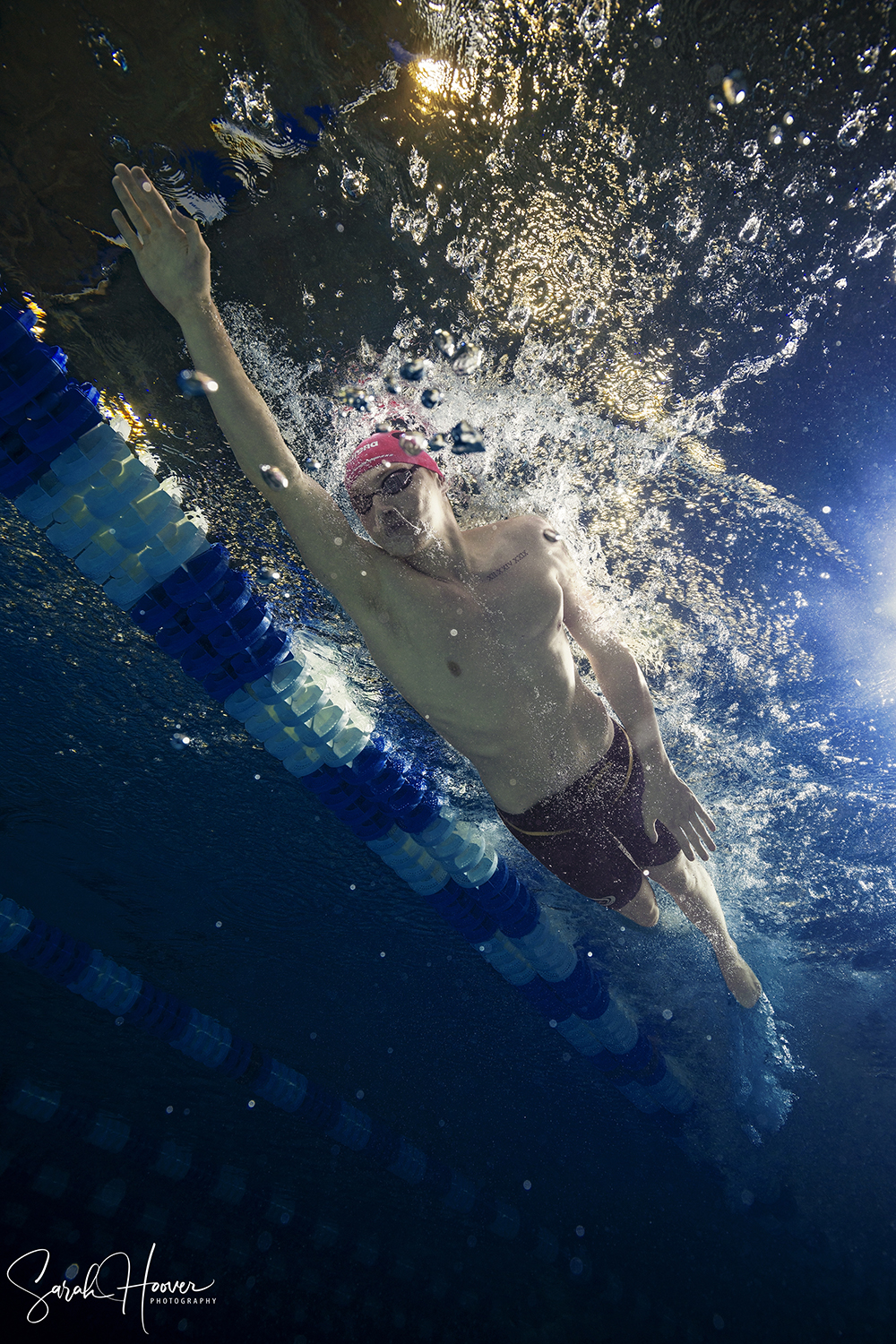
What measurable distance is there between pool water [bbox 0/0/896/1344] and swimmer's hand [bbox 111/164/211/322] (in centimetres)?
23

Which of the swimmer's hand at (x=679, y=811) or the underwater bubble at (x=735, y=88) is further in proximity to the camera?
the swimmer's hand at (x=679, y=811)

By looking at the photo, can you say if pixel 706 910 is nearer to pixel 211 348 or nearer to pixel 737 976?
pixel 737 976

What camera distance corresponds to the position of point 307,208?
2006mm

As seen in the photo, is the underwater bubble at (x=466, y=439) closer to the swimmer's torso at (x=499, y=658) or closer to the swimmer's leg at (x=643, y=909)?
the swimmer's torso at (x=499, y=658)

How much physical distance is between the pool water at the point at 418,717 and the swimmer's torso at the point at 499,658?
0.72m

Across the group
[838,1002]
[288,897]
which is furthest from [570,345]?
[838,1002]

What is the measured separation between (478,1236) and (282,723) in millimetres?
8714

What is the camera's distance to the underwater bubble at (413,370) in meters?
2.55

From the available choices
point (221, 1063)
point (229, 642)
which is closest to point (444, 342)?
point (229, 642)

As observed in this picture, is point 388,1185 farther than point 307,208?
Yes

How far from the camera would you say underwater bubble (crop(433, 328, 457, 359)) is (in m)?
2.45

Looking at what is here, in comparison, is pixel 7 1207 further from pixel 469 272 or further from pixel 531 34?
pixel 531 34
